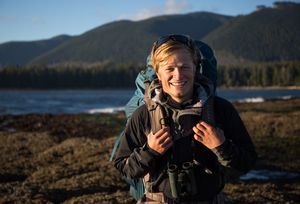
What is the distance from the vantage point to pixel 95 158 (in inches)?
563

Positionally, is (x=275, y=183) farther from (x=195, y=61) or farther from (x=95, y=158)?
(x=195, y=61)

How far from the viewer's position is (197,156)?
3.36 meters

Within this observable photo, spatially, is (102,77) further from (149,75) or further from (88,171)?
(149,75)

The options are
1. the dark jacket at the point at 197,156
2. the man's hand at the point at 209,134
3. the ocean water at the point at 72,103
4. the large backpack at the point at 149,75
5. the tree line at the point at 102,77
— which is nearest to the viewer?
the man's hand at the point at 209,134

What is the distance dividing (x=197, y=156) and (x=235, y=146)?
1.06 feet

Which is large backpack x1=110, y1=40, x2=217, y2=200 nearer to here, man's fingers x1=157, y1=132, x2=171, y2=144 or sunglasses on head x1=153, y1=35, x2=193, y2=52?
sunglasses on head x1=153, y1=35, x2=193, y2=52

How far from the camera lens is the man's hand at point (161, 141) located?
3.21 meters

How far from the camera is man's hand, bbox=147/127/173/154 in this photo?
3205 millimetres

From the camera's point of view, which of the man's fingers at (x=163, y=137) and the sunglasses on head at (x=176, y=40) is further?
the sunglasses on head at (x=176, y=40)

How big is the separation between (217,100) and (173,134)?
51 centimetres

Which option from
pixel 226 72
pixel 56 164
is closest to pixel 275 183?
pixel 56 164

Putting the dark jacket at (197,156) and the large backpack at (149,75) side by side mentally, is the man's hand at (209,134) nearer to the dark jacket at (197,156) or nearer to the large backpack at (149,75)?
the dark jacket at (197,156)

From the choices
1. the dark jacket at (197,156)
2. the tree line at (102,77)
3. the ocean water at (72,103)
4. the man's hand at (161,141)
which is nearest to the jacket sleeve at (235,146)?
the dark jacket at (197,156)

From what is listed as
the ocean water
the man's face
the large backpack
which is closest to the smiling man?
the man's face
